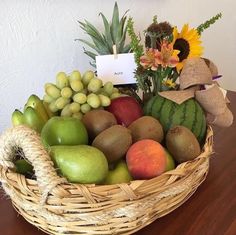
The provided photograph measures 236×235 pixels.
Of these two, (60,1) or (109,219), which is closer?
(109,219)

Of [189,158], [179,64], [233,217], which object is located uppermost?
[179,64]

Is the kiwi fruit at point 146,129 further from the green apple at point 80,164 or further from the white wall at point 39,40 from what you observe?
the white wall at point 39,40

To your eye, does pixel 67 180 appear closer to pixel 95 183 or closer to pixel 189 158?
pixel 95 183

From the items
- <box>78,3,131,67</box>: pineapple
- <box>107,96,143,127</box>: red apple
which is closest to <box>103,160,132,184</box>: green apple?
<box>107,96,143,127</box>: red apple

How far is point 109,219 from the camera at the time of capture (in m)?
0.46

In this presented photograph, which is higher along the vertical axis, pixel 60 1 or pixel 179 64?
pixel 60 1

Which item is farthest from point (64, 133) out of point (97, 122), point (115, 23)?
Answer: point (115, 23)

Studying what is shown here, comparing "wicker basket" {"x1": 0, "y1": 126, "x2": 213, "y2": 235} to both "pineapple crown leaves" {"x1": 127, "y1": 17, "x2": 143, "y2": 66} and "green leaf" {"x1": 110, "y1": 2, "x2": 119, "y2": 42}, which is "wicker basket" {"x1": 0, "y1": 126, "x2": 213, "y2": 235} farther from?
"green leaf" {"x1": 110, "y1": 2, "x2": 119, "y2": 42}

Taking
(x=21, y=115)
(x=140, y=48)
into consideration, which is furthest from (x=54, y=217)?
(x=140, y=48)

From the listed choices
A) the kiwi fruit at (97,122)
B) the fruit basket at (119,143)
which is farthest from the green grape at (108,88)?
the kiwi fruit at (97,122)

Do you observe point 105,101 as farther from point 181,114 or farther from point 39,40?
point 39,40

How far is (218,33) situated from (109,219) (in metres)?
1.18

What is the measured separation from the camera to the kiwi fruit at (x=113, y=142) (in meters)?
0.51

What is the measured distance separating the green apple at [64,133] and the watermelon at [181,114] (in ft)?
0.56
